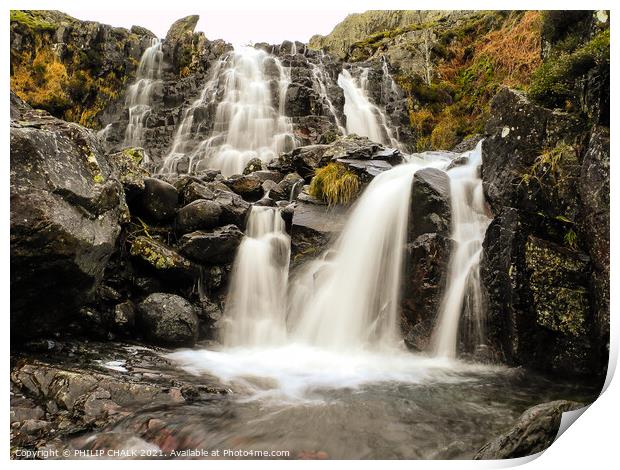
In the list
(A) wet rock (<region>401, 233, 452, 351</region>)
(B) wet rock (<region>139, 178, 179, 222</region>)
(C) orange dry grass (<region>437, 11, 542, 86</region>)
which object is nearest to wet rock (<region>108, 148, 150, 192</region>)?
(B) wet rock (<region>139, 178, 179, 222</region>)

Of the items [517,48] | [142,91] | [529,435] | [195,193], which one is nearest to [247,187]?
[195,193]

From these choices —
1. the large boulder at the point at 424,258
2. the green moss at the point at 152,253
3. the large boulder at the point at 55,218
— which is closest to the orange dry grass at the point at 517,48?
the large boulder at the point at 424,258

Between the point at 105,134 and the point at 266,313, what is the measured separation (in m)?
10.9

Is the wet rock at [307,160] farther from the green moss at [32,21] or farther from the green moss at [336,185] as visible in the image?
the green moss at [32,21]

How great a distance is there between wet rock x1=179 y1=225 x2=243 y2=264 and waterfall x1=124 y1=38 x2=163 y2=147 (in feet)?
29.8

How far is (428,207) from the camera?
4871 millimetres

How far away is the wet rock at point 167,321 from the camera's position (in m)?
5.02

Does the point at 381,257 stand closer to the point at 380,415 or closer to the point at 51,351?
the point at 380,415

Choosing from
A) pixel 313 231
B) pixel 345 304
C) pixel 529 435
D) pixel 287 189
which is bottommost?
pixel 529 435

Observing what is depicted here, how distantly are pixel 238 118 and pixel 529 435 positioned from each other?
11.5m

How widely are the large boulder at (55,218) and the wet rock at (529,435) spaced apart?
3376 mm

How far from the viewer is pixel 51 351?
4023 millimetres

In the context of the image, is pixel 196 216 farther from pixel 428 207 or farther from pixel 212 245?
pixel 428 207

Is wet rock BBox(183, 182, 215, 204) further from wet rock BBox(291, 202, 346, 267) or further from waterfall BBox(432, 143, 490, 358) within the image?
waterfall BBox(432, 143, 490, 358)
